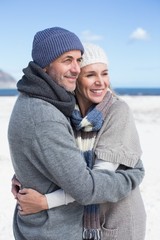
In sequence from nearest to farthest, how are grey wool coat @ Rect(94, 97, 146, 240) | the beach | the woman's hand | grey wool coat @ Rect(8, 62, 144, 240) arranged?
grey wool coat @ Rect(8, 62, 144, 240) → the woman's hand → grey wool coat @ Rect(94, 97, 146, 240) → the beach

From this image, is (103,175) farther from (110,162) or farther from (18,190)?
(18,190)

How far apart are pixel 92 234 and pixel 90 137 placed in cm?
61

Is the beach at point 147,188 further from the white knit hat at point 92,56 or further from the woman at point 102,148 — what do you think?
the white knit hat at point 92,56

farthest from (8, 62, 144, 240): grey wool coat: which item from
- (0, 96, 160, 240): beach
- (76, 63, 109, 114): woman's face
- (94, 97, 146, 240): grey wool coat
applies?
(0, 96, 160, 240): beach

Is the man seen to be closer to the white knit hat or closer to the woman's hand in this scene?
the woman's hand

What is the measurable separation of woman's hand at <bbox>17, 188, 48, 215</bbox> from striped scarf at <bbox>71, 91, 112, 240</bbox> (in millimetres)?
320

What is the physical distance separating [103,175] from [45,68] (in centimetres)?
71

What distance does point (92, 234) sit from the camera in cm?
230

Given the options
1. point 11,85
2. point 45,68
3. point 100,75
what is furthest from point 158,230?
point 11,85

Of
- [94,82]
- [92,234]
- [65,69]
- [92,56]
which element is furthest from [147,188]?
[65,69]

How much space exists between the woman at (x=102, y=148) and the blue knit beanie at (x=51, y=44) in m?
0.23

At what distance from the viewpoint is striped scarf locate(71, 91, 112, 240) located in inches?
87.1

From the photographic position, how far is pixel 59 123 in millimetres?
1979

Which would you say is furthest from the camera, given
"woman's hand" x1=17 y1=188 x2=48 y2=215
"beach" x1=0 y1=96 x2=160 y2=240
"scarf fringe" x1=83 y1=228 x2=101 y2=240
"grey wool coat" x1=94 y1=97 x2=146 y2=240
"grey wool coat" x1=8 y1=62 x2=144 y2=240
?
"beach" x1=0 y1=96 x2=160 y2=240
